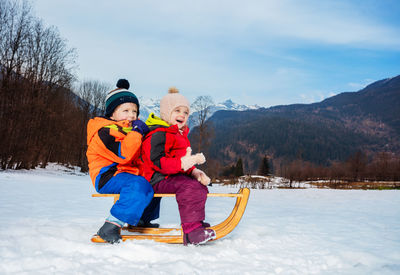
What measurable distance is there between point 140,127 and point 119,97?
437 millimetres

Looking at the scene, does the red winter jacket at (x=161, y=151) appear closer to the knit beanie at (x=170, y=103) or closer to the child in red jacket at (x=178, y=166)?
the child in red jacket at (x=178, y=166)

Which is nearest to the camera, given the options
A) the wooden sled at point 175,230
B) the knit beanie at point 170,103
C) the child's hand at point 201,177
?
the wooden sled at point 175,230

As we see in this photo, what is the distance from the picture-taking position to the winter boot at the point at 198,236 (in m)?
2.64

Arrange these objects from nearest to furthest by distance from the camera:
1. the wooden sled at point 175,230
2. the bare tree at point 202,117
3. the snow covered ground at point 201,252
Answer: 1. the snow covered ground at point 201,252
2. the wooden sled at point 175,230
3. the bare tree at point 202,117

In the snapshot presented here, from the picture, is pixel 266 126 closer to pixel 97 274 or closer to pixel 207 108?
pixel 207 108

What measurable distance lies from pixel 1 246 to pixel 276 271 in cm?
217

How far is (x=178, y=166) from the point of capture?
279 cm

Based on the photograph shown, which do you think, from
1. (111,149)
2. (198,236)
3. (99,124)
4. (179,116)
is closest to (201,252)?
(198,236)

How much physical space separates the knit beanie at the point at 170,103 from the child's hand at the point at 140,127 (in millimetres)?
309

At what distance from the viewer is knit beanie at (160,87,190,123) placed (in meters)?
3.10

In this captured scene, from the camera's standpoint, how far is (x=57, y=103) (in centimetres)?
2314

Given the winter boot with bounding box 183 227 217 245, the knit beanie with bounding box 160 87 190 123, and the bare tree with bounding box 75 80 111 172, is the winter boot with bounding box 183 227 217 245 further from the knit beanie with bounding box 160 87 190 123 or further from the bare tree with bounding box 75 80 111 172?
the bare tree with bounding box 75 80 111 172

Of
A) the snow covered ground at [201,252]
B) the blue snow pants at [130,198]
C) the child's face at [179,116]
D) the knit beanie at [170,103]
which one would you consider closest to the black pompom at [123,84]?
the knit beanie at [170,103]

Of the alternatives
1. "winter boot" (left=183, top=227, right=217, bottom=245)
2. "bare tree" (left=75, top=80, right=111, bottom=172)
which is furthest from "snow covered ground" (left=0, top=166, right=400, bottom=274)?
"bare tree" (left=75, top=80, right=111, bottom=172)
